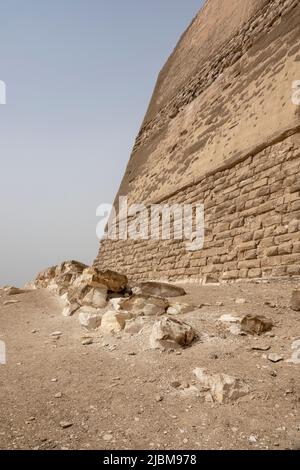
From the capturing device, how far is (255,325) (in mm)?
3764

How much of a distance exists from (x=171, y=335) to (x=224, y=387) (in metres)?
1.10

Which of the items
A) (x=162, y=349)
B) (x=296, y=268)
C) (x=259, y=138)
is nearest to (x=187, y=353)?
(x=162, y=349)

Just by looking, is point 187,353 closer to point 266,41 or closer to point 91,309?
point 91,309

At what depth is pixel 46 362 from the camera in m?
3.74

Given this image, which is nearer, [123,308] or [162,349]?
[162,349]

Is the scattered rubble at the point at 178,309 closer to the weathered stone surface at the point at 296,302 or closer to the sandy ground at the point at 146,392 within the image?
the sandy ground at the point at 146,392

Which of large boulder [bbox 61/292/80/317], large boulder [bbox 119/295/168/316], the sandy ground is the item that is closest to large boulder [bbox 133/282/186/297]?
large boulder [bbox 119/295/168/316]

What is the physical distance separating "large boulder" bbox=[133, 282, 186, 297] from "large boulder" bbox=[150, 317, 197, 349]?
6.25 feet

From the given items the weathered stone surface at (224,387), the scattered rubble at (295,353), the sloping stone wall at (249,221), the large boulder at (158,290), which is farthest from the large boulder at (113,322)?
the sloping stone wall at (249,221)

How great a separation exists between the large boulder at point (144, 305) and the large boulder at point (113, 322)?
0.17 m

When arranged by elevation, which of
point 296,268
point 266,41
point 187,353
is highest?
point 266,41

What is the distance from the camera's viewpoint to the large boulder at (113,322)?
4352 millimetres

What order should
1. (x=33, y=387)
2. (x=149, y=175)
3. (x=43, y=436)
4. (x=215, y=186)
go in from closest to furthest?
(x=43, y=436) < (x=33, y=387) < (x=215, y=186) < (x=149, y=175)
